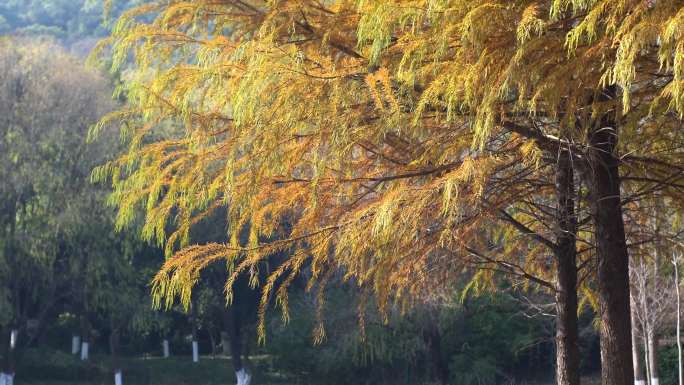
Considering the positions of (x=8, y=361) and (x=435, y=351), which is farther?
(x=435, y=351)

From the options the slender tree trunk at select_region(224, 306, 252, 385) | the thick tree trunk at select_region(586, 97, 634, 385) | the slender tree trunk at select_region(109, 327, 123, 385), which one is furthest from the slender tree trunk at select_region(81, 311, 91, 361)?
the thick tree trunk at select_region(586, 97, 634, 385)

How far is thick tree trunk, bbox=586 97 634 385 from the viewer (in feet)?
18.5

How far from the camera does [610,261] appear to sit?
5742 mm

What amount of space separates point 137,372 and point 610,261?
80.7 ft

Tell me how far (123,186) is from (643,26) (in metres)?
3.68

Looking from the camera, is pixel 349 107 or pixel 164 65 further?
pixel 164 65

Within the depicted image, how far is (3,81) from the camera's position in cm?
2288

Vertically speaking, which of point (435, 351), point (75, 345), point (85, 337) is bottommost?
point (435, 351)

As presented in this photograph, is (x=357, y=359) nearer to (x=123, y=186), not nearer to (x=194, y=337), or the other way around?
(x=194, y=337)

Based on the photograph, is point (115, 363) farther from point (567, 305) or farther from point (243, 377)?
point (567, 305)

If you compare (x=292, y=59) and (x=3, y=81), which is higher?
(x=3, y=81)

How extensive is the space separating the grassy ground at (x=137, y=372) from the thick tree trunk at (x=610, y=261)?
2224 cm

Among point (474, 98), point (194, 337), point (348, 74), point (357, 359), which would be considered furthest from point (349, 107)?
point (194, 337)

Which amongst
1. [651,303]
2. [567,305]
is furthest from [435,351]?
[567,305]
